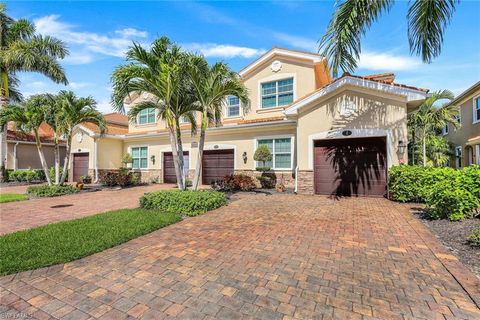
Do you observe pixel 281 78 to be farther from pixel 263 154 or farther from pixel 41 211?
pixel 41 211

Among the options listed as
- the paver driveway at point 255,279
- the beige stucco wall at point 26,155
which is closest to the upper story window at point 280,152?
the paver driveway at point 255,279

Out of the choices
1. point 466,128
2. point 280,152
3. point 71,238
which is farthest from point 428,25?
point 466,128

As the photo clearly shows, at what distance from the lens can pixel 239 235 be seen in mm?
5594

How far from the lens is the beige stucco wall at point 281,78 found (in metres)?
14.4

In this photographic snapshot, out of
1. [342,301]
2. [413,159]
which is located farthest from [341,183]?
[413,159]

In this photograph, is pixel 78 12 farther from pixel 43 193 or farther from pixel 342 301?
pixel 342 301

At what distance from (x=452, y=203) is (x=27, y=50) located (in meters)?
23.2

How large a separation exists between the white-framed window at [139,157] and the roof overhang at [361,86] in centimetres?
1256

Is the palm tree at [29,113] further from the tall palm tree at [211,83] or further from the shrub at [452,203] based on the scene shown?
the shrub at [452,203]

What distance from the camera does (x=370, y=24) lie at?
750 centimetres

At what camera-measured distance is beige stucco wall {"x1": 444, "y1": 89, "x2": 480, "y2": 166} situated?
647 inches

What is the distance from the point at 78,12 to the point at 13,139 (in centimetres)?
1866

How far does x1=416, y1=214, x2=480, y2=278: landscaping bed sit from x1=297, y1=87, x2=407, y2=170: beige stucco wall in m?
4.21

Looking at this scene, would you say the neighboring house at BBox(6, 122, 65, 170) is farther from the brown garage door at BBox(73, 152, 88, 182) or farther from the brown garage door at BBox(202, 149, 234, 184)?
the brown garage door at BBox(202, 149, 234, 184)
